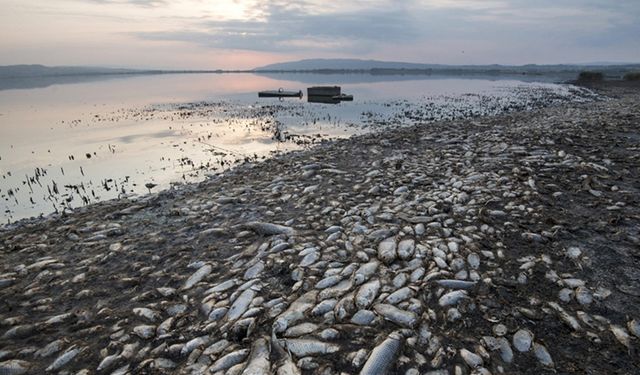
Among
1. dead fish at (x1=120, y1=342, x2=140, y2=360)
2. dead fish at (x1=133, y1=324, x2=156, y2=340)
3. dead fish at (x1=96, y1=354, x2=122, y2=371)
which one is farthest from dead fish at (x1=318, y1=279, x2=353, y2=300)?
dead fish at (x1=96, y1=354, x2=122, y2=371)

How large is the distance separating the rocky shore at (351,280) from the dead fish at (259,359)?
0.02m

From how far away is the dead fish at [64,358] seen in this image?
14.0 feet

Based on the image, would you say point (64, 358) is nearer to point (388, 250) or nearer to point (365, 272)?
point (365, 272)

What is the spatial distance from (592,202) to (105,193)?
15.8 metres

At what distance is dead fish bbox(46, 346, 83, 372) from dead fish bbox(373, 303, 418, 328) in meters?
3.89

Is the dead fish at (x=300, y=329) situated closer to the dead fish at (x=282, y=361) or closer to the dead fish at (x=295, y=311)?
the dead fish at (x=295, y=311)

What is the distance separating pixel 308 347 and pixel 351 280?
4.89 ft

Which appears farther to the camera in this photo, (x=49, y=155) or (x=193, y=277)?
(x=49, y=155)

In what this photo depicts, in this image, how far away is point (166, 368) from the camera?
13.5ft

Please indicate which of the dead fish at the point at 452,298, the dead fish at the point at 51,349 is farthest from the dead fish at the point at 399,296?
the dead fish at the point at 51,349

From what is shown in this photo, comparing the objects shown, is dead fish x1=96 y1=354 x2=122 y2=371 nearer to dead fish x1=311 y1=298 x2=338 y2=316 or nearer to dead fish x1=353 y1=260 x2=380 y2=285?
dead fish x1=311 y1=298 x2=338 y2=316

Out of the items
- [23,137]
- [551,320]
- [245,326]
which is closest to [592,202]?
[551,320]

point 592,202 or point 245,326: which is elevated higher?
point 592,202

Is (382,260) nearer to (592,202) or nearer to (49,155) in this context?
(592,202)
